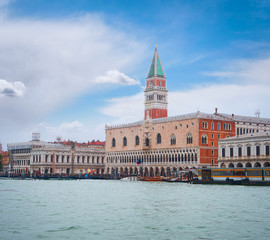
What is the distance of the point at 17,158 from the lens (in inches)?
4894

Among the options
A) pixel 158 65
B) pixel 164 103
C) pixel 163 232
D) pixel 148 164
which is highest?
pixel 158 65

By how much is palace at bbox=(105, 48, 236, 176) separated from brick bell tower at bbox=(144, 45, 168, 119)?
1721 centimetres

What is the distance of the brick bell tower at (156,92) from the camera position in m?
124

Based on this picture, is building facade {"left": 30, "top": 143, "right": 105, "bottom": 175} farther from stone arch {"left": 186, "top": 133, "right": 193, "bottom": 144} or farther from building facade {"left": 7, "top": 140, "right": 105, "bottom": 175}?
stone arch {"left": 186, "top": 133, "right": 193, "bottom": 144}

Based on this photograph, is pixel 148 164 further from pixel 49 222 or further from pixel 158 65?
pixel 49 222

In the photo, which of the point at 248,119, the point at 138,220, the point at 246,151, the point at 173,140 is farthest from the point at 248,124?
the point at 138,220

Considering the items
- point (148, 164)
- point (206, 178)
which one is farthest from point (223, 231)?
point (148, 164)

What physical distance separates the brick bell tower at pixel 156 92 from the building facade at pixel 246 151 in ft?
163

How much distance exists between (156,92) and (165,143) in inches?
1340

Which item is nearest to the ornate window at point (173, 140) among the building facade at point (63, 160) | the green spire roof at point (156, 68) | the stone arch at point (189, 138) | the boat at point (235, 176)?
the stone arch at point (189, 138)

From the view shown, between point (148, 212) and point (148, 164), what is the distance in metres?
68.8

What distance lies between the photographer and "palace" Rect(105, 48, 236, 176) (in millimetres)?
84500

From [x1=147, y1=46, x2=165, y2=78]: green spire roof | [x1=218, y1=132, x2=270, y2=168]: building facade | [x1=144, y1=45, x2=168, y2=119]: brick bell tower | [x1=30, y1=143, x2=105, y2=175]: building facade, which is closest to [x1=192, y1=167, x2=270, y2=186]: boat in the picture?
[x1=218, y1=132, x2=270, y2=168]: building facade

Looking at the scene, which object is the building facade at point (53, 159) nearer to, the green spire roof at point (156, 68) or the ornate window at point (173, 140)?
the green spire roof at point (156, 68)
